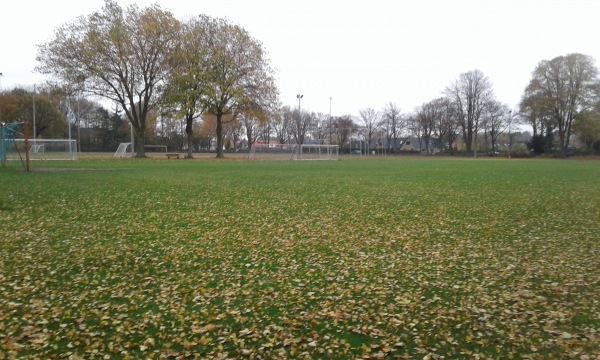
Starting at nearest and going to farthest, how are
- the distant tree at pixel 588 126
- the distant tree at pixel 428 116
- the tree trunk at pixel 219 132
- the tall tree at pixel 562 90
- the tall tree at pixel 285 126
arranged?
the tree trunk at pixel 219 132
the distant tree at pixel 588 126
the tall tree at pixel 562 90
the distant tree at pixel 428 116
the tall tree at pixel 285 126

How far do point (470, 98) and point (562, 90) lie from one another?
22037mm

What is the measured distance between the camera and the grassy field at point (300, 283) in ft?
15.3

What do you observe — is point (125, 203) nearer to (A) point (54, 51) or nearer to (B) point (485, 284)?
(B) point (485, 284)

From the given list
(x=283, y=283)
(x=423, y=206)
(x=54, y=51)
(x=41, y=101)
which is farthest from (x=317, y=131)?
(x=283, y=283)

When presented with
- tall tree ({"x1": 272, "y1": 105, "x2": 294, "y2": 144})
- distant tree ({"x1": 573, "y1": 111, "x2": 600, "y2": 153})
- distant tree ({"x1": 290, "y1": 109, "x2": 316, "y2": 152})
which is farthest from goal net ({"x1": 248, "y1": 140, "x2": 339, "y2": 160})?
distant tree ({"x1": 290, "y1": 109, "x2": 316, "y2": 152})

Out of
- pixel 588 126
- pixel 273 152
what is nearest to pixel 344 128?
pixel 273 152

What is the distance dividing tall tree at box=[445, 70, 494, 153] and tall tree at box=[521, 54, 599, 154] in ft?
49.0

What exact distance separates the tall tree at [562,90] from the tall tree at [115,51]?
A: 211 feet

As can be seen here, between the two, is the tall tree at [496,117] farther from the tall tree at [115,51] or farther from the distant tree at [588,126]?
the tall tree at [115,51]

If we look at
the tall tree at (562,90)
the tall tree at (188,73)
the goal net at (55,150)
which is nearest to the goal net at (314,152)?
the tall tree at (188,73)

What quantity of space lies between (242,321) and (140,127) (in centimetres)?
5625

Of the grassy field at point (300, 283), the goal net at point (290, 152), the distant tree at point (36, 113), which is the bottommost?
the grassy field at point (300, 283)

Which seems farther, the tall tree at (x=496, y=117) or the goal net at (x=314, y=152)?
the tall tree at (x=496, y=117)

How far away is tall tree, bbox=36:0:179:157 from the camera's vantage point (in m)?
47.6
